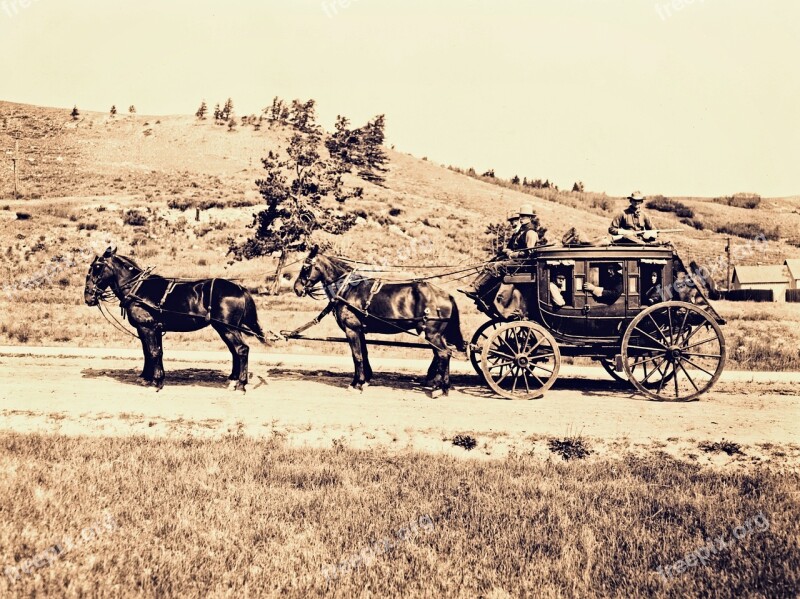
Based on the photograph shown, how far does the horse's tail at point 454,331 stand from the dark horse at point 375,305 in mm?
38

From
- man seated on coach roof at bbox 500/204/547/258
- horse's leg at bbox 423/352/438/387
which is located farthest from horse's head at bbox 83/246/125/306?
man seated on coach roof at bbox 500/204/547/258

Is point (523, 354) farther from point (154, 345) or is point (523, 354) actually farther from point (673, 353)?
point (154, 345)

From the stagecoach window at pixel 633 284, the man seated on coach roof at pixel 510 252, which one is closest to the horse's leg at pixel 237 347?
the man seated on coach roof at pixel 510 252

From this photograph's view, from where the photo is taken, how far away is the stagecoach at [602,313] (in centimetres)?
1117

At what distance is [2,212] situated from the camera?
44156mm

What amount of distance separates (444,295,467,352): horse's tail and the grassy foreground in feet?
14.7

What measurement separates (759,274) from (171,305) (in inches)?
1645

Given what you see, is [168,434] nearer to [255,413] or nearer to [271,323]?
[255,413]

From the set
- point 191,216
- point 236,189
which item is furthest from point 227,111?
point 191,216

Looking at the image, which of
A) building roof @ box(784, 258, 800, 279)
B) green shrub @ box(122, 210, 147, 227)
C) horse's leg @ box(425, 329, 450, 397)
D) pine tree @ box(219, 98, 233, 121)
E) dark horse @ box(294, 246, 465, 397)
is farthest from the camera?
pine tree @ box(219, 98, 233, 121)

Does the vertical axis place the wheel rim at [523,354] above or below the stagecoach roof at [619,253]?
below

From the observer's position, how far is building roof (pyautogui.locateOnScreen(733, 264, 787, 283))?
42.6m

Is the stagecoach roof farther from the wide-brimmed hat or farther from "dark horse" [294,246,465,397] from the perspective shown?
"dark horse" [294,246,465,397]

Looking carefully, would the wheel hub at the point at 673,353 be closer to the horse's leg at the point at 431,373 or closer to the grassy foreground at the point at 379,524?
the grassy foreground at the point at 379,524
